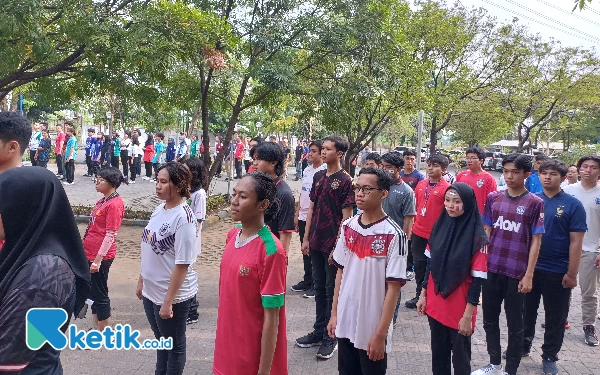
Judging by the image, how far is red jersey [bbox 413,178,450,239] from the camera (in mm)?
5590

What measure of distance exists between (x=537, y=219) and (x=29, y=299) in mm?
3597

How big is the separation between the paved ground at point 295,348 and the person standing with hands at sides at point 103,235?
17.4 inches

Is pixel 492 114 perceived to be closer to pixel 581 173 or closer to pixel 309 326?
pixel 581 173

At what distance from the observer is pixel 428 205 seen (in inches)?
225

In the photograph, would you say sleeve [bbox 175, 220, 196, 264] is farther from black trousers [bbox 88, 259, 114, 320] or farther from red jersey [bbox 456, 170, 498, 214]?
red jersey [bbox 456, 170, 498, 214]

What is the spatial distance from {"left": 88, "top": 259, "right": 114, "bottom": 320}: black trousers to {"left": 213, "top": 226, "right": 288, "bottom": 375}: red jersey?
2.53 m

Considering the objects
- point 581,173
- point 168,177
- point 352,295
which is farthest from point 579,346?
point 168,177

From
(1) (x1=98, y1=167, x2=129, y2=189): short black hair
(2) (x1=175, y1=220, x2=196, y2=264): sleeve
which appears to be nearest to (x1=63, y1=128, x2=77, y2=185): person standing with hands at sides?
(1) (x1=98, y1=167, x2=129, y2=189): short black hair

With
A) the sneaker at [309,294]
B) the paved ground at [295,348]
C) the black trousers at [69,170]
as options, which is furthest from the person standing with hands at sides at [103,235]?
the black trousers at [69,170]

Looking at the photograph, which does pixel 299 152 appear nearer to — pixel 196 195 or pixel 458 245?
pixel 196 195

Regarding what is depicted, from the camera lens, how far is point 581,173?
5078 millimetres

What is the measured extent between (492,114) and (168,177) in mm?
18353

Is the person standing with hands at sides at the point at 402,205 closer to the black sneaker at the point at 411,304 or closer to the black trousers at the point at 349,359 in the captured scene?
the black sneaker at the point at 411,304

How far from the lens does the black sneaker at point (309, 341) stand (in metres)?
4.66
